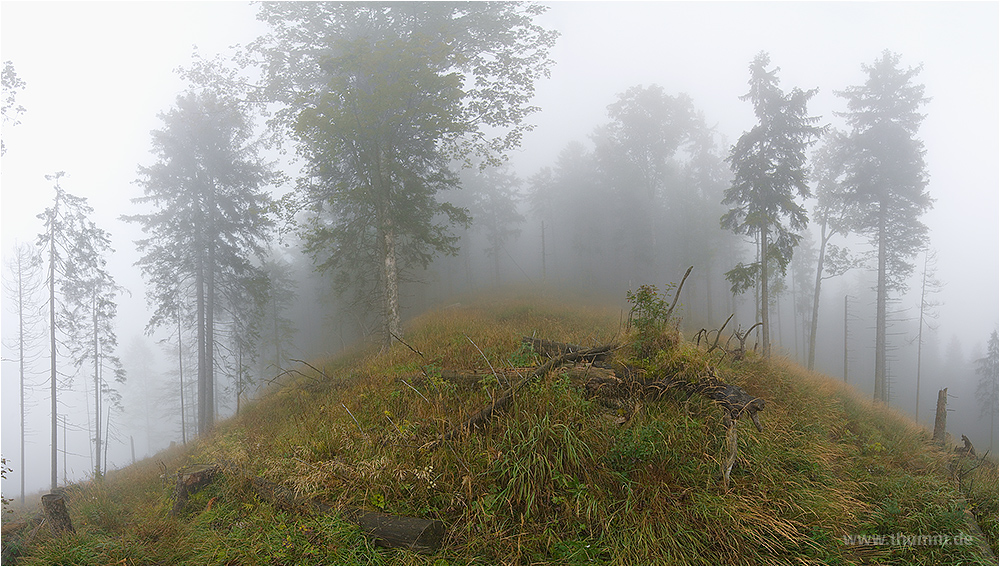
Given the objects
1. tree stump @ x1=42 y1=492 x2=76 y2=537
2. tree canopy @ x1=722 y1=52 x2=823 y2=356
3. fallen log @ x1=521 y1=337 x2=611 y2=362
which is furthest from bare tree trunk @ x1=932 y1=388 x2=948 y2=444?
tree stump @ x1=42 y1=492 x2=76 y2=537

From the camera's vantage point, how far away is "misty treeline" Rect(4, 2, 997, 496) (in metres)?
9.22

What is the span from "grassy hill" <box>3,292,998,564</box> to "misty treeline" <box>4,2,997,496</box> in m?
3.12

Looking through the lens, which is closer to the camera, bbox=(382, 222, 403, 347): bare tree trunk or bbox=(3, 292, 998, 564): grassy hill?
bbox=(3, 292, 998, 564): grassy hill

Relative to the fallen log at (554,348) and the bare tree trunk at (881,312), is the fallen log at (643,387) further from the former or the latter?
the bare tree trunk at (881,312)

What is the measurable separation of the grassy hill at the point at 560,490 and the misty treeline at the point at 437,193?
3.12m

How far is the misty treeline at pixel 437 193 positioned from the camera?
30.2ft

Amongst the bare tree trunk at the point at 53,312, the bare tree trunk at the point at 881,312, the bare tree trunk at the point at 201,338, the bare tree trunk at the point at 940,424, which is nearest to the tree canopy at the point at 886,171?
the bare tree trunk at the point at 881,312

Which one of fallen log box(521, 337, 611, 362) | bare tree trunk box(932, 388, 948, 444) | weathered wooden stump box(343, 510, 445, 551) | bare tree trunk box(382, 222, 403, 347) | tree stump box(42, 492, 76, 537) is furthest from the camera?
bare tree trunk box(382, 222, 403, 347)

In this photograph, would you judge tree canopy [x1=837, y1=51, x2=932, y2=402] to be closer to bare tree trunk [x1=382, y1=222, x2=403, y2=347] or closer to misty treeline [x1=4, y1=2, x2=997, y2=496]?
misty treeline [x1=4, y1=2, x2=997, y2=496]

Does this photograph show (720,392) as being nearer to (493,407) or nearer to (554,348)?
(554,348)

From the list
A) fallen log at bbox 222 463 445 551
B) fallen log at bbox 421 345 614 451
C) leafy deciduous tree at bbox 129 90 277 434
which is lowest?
fallen log at bbox 222 463 445 551

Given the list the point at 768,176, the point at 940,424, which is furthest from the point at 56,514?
the point at 768,176

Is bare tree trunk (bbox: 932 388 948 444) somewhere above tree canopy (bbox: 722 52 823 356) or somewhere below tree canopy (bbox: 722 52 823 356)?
below

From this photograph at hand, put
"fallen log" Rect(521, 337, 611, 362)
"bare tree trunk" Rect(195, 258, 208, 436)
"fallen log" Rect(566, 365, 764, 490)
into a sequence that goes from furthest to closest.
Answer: "bare tree trunk" Rect(195, 258, 208, 436) → "fallen log" Rect(521, 337, 611, 362) → "fallen log" Rect(566, 365, 764, 490)
